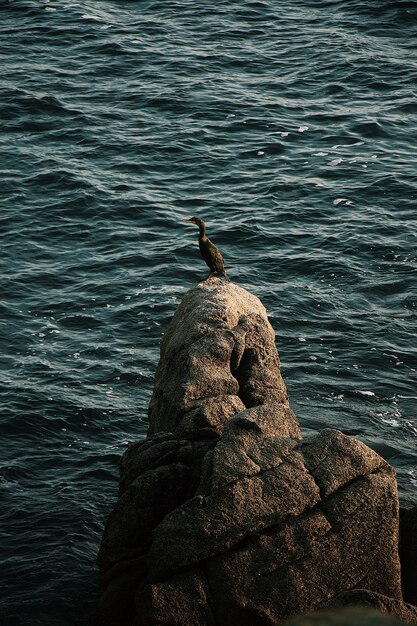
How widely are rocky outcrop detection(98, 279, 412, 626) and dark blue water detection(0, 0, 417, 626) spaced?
2.12 meters

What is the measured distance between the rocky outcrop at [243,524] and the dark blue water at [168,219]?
2.12m

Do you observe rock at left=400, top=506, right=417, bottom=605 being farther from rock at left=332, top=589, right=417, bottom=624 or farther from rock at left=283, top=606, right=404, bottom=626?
rock at left=283, top=606, right=404, bottom=626

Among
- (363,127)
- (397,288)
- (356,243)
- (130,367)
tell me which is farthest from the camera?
(363,127)

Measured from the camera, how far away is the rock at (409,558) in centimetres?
1292

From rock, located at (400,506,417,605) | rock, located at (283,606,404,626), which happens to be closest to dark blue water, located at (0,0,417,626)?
rock, located at (400,506,417,605)

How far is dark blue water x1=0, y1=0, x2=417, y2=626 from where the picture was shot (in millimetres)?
19359

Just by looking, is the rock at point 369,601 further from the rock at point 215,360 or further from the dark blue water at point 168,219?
the dark blue water at point 168,219

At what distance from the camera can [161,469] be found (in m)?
13.8

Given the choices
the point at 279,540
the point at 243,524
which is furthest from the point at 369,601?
the point at 243,524

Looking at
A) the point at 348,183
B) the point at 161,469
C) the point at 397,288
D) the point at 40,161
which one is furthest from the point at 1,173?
the point at 161,469

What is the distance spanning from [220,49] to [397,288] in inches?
734

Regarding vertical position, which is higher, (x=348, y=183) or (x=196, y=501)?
(x=196, y=501)

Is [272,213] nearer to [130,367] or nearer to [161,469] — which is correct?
[130,367]

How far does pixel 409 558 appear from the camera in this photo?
1299 centimetres
